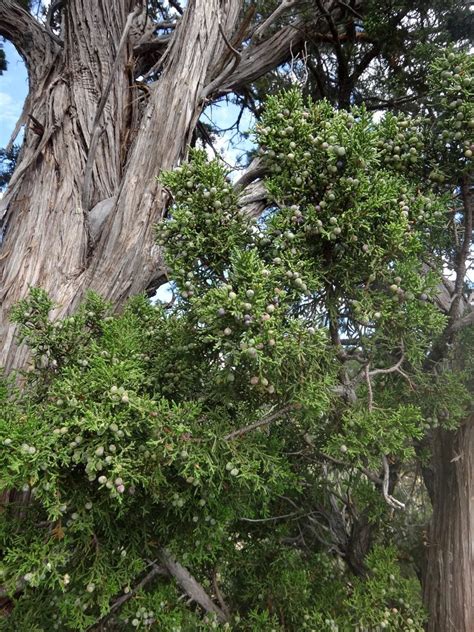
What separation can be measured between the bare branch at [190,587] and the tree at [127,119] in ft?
2.59

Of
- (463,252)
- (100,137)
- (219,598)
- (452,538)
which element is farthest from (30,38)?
(452,538)

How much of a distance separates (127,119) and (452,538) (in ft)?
11.3

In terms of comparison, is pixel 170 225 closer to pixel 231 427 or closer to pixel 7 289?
pixel 231 427

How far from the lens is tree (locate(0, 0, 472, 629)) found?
263 cm

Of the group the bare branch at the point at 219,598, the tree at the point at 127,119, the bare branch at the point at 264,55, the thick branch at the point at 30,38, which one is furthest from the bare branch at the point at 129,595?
the thick branch at the point at 30,38

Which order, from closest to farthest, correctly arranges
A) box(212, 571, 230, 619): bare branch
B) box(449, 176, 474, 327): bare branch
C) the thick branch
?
1. box(449, 176, 474, 327): bare branch
2. box(212, 571, 230, 619): bare branch
3. the thick branch

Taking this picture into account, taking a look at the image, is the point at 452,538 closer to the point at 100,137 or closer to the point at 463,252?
the point at 463,252

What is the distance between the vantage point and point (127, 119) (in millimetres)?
3619

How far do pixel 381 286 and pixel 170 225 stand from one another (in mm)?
743

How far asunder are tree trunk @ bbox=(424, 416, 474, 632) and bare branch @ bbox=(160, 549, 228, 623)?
93 centimetres

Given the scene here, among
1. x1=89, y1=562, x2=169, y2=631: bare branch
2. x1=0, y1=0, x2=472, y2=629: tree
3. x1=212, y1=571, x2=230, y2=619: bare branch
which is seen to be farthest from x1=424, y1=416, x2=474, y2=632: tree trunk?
x1=89, y1=562, x2=169, y2=631: bare branch

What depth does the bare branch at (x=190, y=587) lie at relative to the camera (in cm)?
192

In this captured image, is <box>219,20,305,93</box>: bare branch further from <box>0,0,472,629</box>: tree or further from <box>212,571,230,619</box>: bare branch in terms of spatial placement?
<box>212,571,230,619</box>: bare branch

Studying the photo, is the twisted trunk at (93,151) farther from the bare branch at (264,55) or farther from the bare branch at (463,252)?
the bare branch at (463,252)
